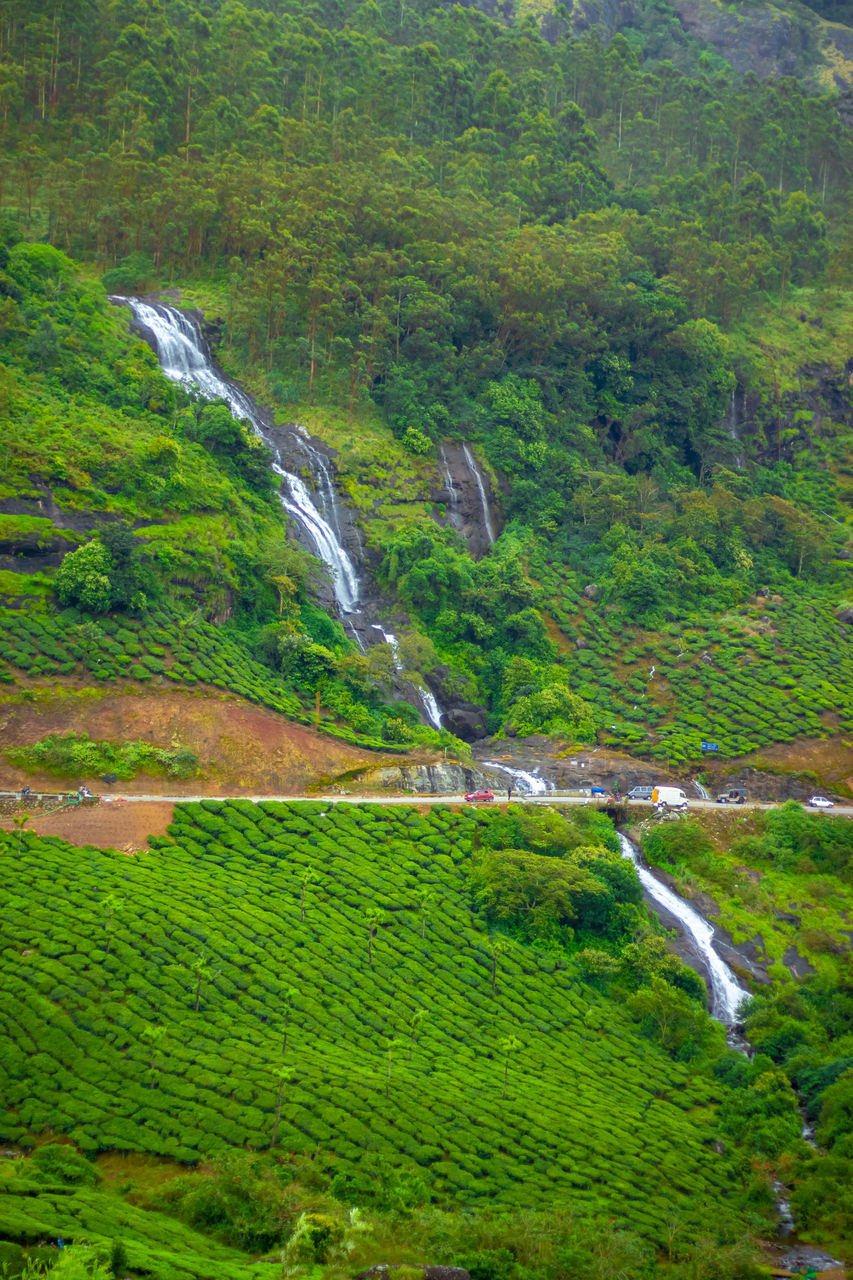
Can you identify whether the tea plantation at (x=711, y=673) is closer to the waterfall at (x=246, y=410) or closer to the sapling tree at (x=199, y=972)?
the waterfall at (x=246, y=410)

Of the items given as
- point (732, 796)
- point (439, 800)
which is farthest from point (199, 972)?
point (732, 796)

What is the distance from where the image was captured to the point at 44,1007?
111 ft

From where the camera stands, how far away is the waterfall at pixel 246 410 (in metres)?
68.1

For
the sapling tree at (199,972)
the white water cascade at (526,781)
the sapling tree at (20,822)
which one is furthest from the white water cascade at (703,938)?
the sapling tree at (20,822)

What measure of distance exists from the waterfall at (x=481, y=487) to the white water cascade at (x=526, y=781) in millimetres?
21576

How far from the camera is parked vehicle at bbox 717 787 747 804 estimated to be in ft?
191

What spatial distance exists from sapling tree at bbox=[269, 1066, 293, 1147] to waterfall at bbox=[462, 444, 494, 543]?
1853 inches

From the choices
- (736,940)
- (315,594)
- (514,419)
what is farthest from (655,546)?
(736,940)

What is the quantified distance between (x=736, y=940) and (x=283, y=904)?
67.6 feet

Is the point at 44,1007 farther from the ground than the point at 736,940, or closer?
farther from the ground

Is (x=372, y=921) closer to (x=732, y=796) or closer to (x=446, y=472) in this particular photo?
(x=732, y=796)

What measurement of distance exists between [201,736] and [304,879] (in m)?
10.9

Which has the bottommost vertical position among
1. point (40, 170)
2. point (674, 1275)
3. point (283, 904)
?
point (283, 904)

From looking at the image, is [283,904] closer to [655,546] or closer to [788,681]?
[788,681]
